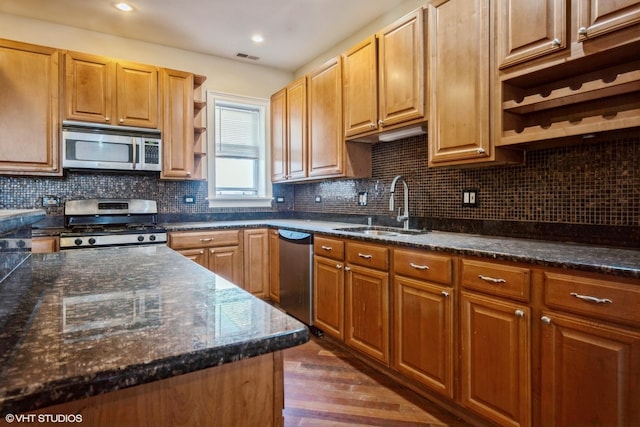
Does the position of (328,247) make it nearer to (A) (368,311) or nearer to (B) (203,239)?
(A) (368,311)

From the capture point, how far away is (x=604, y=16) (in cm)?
156

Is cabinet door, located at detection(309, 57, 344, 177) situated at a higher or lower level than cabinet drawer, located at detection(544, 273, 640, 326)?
higher

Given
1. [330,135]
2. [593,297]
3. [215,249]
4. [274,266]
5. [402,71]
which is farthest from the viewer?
[274,266]

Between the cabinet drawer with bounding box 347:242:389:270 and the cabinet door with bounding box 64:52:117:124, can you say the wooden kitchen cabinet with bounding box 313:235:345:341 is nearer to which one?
the cabinet drawer with bounding box 347:242:389:270

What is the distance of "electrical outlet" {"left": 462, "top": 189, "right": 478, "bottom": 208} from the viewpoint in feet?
8.13

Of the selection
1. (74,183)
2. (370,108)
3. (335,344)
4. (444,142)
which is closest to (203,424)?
(444,142)

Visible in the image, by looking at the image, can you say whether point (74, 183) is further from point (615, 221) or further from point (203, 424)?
point (615, 221)

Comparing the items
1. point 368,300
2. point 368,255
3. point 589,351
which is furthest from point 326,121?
point 589,351

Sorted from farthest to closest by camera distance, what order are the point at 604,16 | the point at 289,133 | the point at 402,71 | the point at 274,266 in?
1. the point at 289,133
2. the point at 274,266
3. the point at 402,71
4. the point at 604,16

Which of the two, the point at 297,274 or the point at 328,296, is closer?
the point at 328,296

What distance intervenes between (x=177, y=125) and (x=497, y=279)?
322 cm

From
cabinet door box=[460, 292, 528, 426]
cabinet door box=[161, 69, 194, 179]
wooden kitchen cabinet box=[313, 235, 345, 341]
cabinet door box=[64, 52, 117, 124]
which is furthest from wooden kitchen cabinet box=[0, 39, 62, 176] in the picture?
cabinet door box=[460, 292, 528, 426]

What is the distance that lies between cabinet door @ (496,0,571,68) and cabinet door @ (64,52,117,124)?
321 cm

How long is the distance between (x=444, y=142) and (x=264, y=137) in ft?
8.90
